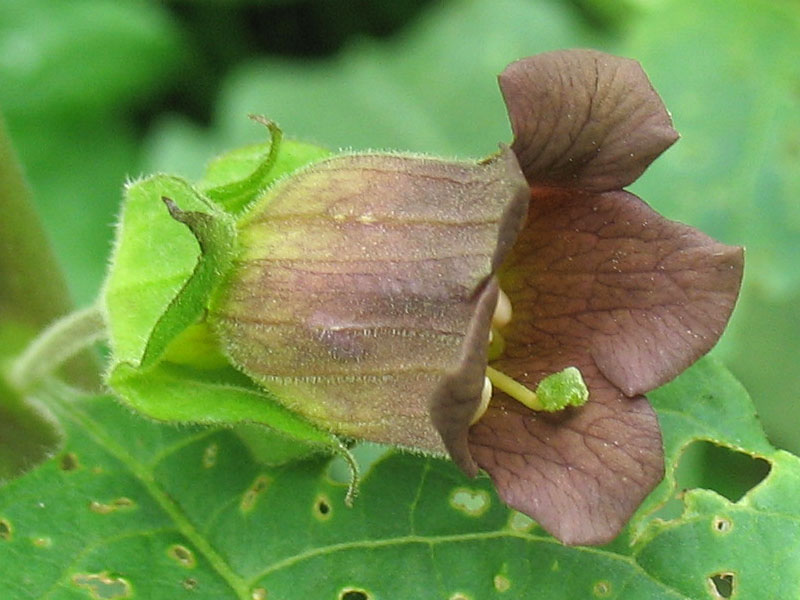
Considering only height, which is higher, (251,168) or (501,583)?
(251,168)

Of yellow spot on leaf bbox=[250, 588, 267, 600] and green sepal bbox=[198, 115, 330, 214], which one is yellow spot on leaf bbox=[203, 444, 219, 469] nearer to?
yellow spot on leaf bbox=[250, 588, 267, 600]

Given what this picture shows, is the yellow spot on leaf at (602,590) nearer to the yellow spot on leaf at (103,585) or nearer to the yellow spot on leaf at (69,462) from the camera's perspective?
the yellow spot on leaf at (103,585)

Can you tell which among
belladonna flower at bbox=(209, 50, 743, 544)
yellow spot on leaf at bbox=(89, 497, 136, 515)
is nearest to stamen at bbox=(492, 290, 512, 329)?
belladonna flower at bbox=(209, 50, 743, 544)

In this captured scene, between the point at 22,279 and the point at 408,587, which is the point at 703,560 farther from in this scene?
the point at 22,279

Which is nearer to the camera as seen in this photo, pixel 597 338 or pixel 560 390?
pixel 560 390

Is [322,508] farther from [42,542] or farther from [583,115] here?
[583,115]

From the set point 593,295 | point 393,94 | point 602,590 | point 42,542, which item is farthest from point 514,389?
point 393,94
